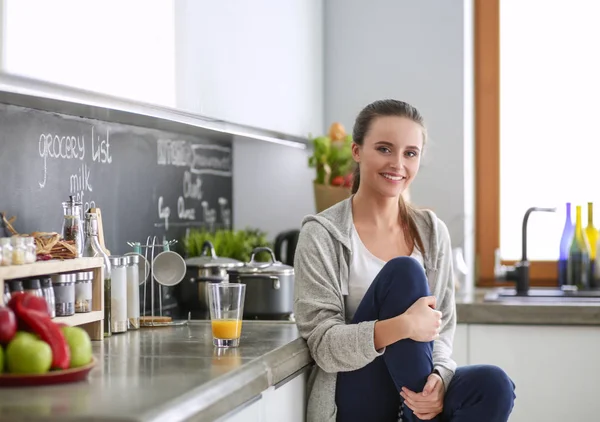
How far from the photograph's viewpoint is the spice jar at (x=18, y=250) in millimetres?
1646

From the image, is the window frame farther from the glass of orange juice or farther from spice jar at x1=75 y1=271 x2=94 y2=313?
spice jar at x1=75 y1=271 x2=94 y2=313

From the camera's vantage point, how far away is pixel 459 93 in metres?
3.44

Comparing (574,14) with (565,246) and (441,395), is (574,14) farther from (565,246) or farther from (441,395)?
(441,395)

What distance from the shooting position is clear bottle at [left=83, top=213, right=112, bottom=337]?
6.82 feet

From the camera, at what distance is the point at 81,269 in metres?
1.91

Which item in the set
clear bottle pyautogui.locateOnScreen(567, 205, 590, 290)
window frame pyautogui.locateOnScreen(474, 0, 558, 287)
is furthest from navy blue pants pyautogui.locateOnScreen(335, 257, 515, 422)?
window frame pyautogui.locateOnScreen(474, 0, 558, 287)

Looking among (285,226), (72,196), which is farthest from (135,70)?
(285,226)

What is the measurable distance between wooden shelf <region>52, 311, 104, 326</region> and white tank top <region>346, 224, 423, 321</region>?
22.2 inches

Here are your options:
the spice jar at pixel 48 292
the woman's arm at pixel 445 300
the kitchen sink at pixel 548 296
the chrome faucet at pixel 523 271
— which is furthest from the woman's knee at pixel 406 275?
the chrome faucet at pixel 523 271

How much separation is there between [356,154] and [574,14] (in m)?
1.68

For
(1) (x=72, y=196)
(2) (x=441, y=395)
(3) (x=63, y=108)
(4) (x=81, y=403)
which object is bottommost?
(2) (x=441, y=395)

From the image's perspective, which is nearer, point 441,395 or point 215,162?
point 441,395

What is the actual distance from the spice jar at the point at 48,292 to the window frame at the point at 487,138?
2154 millimetres

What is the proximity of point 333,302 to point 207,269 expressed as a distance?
549 mm
